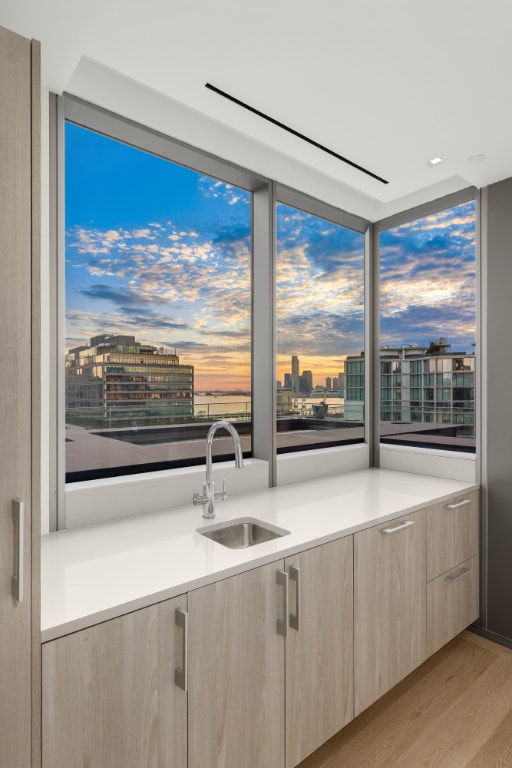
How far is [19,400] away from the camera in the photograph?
38.9 inches

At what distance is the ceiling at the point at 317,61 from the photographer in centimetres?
133

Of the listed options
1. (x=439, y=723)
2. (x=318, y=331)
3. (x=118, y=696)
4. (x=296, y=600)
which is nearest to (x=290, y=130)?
(x=318, y=331)

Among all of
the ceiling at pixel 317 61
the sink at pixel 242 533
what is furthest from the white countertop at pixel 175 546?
the ceiling at pixel 317 61

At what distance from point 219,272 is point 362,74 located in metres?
1.14

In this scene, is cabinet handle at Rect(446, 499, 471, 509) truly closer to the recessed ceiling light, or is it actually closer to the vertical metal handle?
the recessed ceiling light

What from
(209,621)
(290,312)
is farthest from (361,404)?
(209,621)

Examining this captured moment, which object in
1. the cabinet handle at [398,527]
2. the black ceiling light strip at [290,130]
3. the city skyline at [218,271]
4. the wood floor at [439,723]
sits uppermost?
the black ceiling light strip at [290,130]

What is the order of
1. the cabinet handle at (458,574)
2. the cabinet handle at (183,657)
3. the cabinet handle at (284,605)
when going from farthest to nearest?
1. the cabinet handle at (458,574)
2. the cabinet handle at (284,605)
3. the cabinet handle at (183,657)

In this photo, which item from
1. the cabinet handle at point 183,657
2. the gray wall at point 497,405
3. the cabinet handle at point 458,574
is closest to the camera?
the cabinet handle at point 183,657

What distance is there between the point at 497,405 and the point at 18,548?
2.36 m

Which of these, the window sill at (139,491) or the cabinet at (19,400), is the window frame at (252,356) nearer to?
the window sill at (139,491)

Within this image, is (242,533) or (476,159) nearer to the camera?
(242,533)

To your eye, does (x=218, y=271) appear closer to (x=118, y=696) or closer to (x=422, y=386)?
(x=422, y=386)

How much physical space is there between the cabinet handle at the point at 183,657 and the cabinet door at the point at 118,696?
11mm
